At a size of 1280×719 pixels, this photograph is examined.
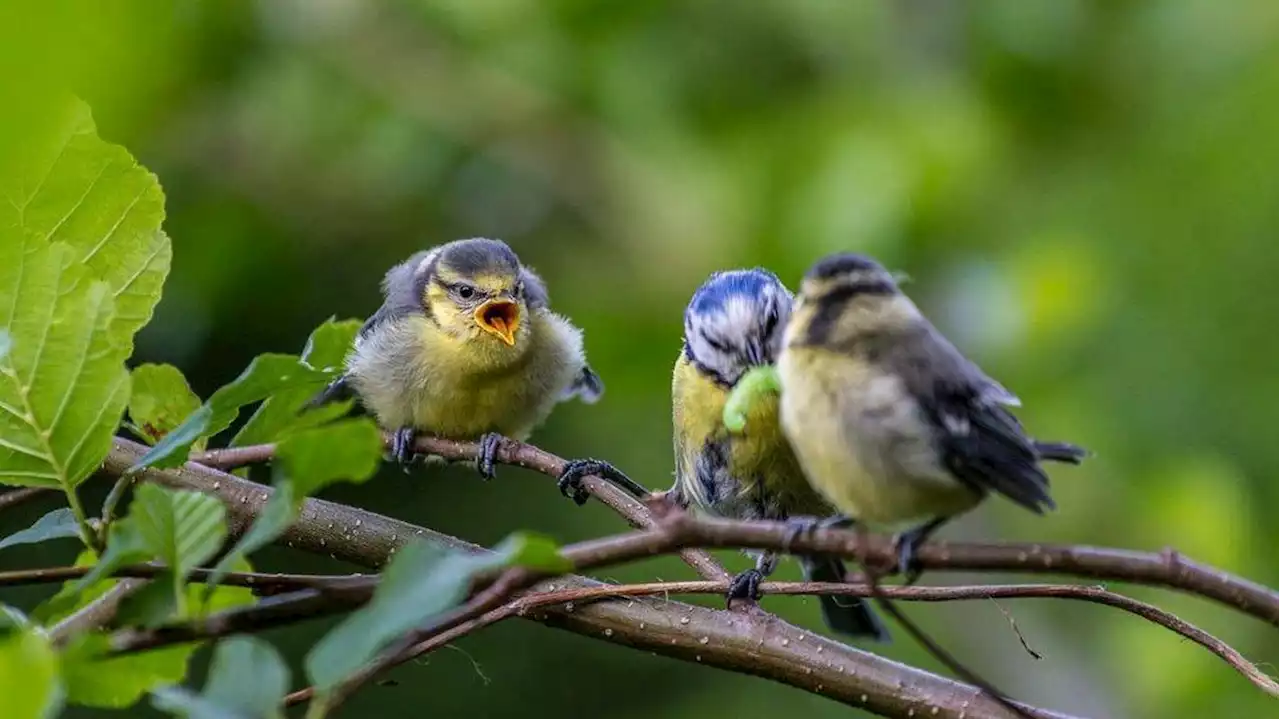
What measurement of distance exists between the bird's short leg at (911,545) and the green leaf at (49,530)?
589 mm

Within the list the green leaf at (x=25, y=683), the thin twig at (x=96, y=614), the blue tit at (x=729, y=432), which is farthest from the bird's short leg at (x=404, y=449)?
the green leaf at (x=25, y=683)

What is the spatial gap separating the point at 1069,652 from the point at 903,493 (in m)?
2.50

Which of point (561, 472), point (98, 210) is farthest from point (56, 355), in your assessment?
point (561, 472)

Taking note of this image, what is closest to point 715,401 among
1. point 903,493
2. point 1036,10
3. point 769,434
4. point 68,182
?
point 769,434

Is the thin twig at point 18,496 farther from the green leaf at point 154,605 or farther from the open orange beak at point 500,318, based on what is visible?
the open orange beak at point 500,318

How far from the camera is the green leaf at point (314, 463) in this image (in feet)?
2.71

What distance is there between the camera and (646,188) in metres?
3.29

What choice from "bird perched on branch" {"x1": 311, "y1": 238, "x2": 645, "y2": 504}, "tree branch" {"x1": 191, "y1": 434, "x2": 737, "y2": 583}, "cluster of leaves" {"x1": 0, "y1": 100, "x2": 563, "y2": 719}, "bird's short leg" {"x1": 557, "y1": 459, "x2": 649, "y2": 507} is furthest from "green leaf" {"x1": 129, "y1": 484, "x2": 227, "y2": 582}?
"bird perched on branch" {"x1": 311, "y1": 238, "x2": 645, "y2": 504}

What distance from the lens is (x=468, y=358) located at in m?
2.43

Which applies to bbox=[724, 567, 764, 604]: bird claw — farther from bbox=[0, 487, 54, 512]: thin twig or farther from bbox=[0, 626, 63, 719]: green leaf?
bbox=[0, 626, 63, 719]: green leaf

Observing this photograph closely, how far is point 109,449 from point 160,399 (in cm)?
35

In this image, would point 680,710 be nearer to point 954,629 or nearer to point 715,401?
point 954,629

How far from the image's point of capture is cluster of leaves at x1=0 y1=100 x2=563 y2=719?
2.45 feet

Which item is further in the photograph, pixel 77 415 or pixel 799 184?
pixel 799 184
